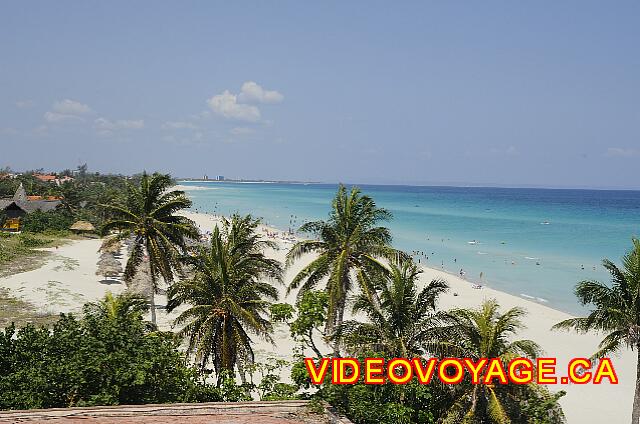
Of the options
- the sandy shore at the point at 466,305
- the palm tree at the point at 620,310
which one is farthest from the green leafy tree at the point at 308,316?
the sandy shore at the point at 466,305

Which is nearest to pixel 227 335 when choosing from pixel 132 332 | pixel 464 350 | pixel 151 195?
pixel 132 332

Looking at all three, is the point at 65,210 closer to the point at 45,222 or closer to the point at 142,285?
the point at 45,222

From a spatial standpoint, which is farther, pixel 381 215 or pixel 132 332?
pixel 381 215

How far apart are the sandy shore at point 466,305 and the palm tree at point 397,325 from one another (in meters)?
9.98

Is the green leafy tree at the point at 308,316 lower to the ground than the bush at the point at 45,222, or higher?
higher

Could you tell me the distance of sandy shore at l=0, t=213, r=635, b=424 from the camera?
21.2 m

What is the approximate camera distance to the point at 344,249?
18.2 m

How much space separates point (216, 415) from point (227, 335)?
19.6ft

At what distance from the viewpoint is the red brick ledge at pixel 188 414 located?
940 centimetres

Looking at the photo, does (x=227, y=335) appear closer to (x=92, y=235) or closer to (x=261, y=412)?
(x=261, y=412)

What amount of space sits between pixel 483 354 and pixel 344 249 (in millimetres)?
6858

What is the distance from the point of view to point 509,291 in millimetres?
44906

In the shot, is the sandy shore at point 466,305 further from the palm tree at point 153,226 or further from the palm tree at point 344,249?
Answer: the palm tree at point 344,249

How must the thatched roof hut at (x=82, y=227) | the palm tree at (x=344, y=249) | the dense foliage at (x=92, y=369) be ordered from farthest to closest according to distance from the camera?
the thatched roof hut at (x=82, y=227), the palm tree at (x=344, y=249), the dense foliage at (x=92, y=369)
